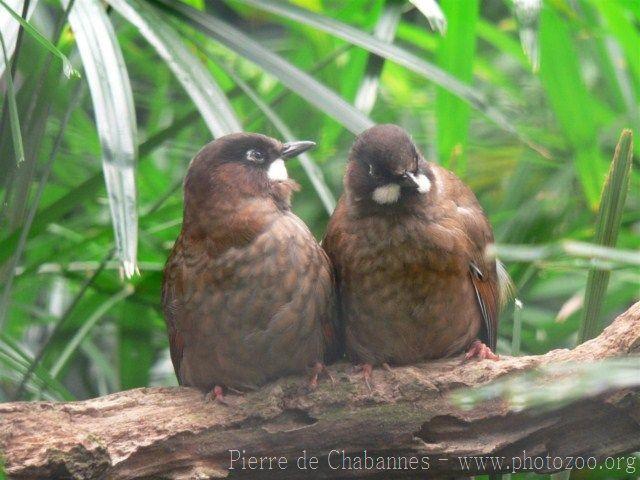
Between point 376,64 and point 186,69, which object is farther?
point 376,64

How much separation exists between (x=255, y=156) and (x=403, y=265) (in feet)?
2.24

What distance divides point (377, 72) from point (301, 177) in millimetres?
1344

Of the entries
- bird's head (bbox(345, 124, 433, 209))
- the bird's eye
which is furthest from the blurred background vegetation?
the bird's eye

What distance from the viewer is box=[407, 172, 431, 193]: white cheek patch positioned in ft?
11.1

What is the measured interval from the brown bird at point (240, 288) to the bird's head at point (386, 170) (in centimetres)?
22

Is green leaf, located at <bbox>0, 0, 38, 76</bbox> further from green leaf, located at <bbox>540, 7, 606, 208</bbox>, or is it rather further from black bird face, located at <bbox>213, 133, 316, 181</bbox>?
green leaf, located at <bbox>540, 7, 606, 208</bbox>

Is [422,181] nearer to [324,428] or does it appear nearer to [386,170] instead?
[386,170]

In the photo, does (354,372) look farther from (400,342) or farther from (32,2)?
(32,2)

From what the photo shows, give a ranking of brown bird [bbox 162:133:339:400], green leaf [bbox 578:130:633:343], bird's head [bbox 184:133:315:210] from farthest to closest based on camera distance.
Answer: bird's head [bbox 184:133:315:210]
brown bird [bbox 162:133:339:400]
green leaf [bbox 578:130:633:343]

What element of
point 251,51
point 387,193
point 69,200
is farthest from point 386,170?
point 69,200

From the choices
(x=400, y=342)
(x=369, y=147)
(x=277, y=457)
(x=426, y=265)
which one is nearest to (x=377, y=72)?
(x=369, y=147)

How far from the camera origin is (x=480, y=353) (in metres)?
3.42

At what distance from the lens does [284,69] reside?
3.33 meters

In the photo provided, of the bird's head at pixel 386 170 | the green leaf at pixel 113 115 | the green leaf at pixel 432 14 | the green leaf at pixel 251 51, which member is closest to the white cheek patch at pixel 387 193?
the bird's head at pixel 386 170
